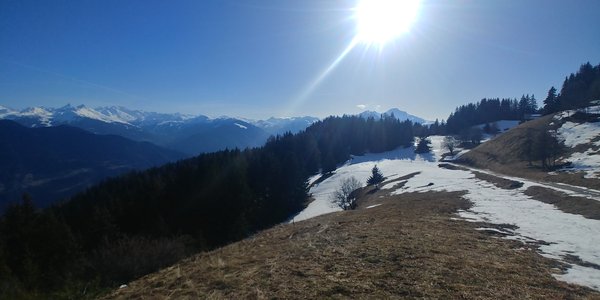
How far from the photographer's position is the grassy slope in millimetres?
48509

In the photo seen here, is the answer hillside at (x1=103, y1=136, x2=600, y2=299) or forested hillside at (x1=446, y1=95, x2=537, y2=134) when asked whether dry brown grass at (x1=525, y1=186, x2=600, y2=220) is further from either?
forested hillside at (x1=446, y1=95, x2=537, y2=134)

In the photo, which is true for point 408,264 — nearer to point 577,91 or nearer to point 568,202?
point 568,202

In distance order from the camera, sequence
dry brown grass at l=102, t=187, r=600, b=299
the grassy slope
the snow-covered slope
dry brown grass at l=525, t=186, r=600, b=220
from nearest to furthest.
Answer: dry brown grass at l=102, t=187, r=600, b=299, dry brown grass at l=525, t=186, r=600, b=220, the grassy slope, the snow-covered slope

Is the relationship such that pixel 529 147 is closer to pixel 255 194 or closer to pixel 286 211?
pixel 286 211

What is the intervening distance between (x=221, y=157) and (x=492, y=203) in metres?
67.9

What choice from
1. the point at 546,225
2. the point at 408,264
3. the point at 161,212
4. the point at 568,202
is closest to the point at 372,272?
A: the point at 408,264

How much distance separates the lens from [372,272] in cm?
1090

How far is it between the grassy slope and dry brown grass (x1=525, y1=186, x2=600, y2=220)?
10.0 meters

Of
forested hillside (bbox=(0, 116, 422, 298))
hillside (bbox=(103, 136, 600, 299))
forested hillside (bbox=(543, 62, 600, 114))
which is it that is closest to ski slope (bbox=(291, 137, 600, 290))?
hillside (bbox=(103, 136, 600, 299))

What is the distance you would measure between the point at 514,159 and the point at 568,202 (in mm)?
55988

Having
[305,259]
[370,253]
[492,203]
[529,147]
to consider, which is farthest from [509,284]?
[529,147]

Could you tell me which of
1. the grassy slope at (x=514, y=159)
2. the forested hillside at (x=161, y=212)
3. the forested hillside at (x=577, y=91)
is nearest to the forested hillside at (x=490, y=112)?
the forested hillside at (x=577, y=91)

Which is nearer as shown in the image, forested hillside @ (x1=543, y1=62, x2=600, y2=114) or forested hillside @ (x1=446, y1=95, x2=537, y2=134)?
forested hillside @ (x1=543, y1=62, x2=600, y2=114)

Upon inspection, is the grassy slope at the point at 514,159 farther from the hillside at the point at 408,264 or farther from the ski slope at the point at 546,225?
the hillside at the point at 408,264
